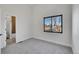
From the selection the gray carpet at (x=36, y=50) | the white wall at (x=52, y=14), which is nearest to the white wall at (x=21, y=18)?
the white wall at (x=52, y=14)

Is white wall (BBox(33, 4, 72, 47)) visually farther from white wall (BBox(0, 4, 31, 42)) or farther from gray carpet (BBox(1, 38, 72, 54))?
gray carpet (BBox(1, 38, 72, 54))

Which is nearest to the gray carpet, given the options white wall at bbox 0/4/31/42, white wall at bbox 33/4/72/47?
white wall at bbox 33/4/72/47

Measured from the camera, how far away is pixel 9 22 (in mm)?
7469

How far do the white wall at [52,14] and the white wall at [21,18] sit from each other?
50cm

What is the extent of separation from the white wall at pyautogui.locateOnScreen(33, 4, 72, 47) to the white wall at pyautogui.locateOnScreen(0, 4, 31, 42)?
50 cm

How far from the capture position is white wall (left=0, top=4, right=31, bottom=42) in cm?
495

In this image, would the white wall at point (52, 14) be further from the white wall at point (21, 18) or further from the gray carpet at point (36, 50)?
the gray carpet at point (36, 50)

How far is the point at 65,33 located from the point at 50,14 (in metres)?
1.52

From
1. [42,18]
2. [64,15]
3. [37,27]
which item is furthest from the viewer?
[37,27]

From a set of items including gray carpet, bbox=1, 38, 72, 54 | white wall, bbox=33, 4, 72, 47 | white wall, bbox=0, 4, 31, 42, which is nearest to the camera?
gray carpet, bbox=1, 38, 72, 54

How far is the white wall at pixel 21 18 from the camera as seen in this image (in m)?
4.95
